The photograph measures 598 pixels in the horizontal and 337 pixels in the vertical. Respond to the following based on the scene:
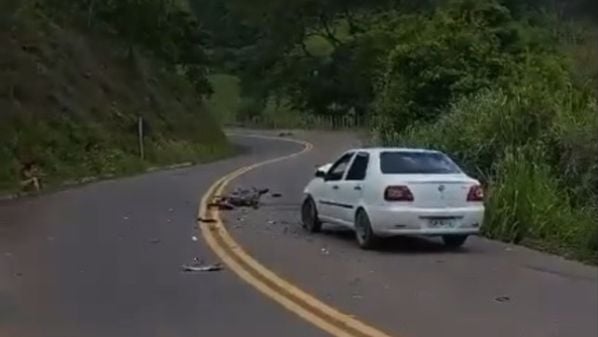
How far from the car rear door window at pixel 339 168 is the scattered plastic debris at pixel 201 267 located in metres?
4.01

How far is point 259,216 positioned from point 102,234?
14.1ft

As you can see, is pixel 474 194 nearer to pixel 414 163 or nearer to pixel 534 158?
pixel 414 163

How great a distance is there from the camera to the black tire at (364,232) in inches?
691

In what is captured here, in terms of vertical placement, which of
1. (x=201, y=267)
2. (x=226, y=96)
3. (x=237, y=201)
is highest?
(x=201, y=267)

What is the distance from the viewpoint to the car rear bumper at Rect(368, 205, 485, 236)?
1723 cm

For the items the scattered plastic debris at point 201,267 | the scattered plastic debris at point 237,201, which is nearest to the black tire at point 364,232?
the scattered plastic debris at point 201,267

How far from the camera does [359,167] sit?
1875 cm

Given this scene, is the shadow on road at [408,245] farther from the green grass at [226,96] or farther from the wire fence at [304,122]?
the green grass at [226,96]

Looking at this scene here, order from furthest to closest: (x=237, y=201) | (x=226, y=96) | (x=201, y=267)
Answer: (x=226, y=96) → (x=237, y=201) → (x=201, y=267)

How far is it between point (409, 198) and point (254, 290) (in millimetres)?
4503

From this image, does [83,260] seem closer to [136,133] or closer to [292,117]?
[136,133]

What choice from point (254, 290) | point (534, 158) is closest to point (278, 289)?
point (254, 290)

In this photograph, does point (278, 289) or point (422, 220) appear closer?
point (278, 289)

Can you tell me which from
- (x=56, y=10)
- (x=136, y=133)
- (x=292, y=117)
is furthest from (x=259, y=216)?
(x=292, y=117)
